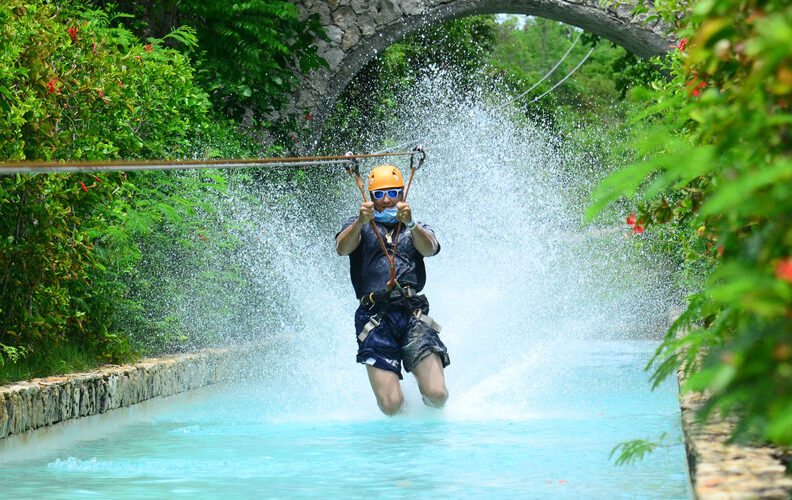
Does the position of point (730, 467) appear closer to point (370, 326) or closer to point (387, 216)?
point (370, 326)

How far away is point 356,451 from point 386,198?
2026mm

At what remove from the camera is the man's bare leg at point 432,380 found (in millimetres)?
6461

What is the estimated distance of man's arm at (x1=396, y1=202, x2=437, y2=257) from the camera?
639cm

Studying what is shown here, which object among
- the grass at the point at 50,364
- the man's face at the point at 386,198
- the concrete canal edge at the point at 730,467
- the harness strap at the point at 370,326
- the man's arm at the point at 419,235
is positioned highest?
the man's face at the point at 386,198

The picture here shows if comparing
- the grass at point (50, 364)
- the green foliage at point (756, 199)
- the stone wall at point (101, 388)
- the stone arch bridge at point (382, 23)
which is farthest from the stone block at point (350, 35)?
the green foliage at point (756, 199)

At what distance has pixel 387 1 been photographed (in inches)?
485

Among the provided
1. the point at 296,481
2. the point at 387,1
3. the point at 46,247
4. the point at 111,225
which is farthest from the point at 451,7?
the point at 296,481

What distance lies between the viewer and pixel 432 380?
21.2 ft

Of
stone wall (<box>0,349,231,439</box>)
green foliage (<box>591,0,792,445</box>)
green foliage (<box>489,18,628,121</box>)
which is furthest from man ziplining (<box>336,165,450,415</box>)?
green foliage (<box>489,18,628,121</box>)

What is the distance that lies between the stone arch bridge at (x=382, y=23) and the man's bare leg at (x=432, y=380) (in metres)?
6.57

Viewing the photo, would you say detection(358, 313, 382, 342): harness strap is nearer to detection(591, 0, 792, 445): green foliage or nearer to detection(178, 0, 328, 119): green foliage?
detection(591, 0, 792, 445): green foliage

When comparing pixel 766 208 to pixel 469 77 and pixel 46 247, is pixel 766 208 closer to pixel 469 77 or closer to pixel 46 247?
pixel 46 247

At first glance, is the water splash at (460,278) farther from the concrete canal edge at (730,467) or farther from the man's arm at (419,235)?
the concrete canal edge at (730,467)

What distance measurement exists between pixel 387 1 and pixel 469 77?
11.0 metres
